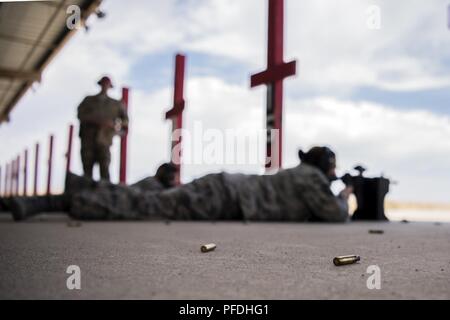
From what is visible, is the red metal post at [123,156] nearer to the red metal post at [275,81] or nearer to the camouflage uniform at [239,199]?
the red metal post at [275,81]

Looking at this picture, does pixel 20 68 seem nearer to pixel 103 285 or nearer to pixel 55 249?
pixel 55 249

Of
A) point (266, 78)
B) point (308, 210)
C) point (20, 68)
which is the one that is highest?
point (20, 68)

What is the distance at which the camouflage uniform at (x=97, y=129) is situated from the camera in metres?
4.54

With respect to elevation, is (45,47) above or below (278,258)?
above

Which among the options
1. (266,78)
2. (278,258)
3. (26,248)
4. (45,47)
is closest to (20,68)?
(45,47)

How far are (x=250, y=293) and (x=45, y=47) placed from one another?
21.2ft

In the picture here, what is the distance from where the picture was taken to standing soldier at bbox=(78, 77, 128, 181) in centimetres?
454

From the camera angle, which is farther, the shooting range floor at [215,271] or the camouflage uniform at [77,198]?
A: the camouflage uniform at [77,198]

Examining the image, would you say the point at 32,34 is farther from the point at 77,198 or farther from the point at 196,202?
the point at 196,202

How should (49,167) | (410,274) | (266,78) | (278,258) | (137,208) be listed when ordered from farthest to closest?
(49,167)
(266,78)
(137,208)
(278,258)
(410,274)

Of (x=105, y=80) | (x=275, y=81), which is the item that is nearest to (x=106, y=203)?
(x=105, y=80)

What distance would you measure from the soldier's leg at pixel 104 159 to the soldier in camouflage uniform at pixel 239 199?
141cm

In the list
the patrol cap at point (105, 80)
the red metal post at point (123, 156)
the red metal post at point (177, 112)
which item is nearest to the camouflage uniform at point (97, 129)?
the patrol cap at point (105, 80)
